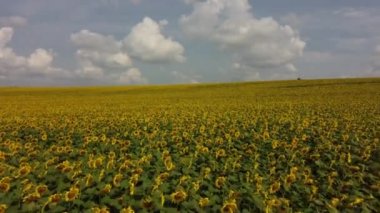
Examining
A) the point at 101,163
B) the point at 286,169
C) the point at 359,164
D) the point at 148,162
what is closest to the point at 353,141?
the point at 359,164

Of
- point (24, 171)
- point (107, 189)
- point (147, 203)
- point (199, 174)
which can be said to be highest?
point (24, 171)

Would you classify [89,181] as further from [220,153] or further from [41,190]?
[220,153]

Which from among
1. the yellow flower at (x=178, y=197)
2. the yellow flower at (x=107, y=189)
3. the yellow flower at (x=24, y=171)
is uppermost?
the yellow flower at (x=24, y=171)

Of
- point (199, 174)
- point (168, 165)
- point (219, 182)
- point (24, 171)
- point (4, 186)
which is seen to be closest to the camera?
point (4, 186)

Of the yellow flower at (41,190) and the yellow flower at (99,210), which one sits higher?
the yellow flower at (41,190)

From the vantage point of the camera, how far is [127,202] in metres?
6.34

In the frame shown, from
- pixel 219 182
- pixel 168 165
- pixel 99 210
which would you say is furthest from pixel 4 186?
pixel 219 182

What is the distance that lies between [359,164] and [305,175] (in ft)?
6.58

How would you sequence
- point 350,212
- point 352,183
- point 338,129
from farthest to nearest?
point 338,129 < point 352,183 < point 350,212

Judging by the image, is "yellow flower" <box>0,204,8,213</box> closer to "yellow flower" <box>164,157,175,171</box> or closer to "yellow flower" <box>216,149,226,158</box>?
"yellow flower" <box>164,157,175,171</box>

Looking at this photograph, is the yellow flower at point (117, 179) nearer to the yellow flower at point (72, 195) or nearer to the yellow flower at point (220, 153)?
the yellow flower at point (72, 195)

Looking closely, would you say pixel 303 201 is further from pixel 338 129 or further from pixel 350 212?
pixel 338 129

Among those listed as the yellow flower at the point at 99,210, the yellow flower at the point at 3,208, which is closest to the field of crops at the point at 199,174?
the yellow flower at the point at 3,208

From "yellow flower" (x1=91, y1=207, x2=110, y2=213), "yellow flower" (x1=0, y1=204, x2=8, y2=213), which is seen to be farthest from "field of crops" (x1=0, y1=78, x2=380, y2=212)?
"yellow flower" (x1=91, y1=207, x2=110, y2=213)
